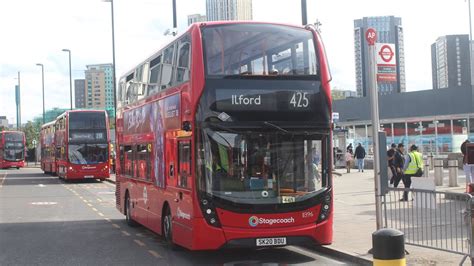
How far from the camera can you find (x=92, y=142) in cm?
3350

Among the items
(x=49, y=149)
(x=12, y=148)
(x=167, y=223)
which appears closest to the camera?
(x=167, y=223)

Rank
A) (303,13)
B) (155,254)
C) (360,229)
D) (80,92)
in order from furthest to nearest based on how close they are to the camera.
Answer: (80,92) → (303,13) → (360,229) → (155,254)

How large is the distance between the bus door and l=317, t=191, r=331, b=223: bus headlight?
2077mm

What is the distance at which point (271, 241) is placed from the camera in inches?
339

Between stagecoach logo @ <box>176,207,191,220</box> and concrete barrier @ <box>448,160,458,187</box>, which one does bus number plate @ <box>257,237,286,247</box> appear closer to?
stagecoach logo @ <box>176,207,191,220</box>

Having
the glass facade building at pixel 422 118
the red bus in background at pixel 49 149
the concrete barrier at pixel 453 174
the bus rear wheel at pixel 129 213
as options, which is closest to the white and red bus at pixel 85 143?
the red bus in background at pixel 49 149

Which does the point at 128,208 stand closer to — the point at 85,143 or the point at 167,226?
the point at 167,226

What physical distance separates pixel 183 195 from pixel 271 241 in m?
1.62

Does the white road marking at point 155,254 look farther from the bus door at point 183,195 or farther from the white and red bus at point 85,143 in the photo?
the white and red bus at point 85,143

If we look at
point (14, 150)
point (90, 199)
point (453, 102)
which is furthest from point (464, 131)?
point (14, 150)

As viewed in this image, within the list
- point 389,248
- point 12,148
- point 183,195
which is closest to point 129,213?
point 183,195

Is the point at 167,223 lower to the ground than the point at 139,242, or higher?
higher

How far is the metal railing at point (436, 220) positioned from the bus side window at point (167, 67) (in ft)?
14.1

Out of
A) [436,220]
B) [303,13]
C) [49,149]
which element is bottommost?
[436,220]
